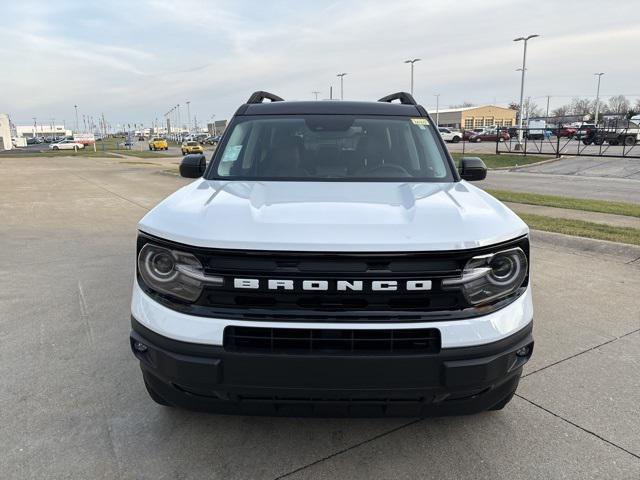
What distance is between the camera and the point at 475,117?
Result: 10706 cm

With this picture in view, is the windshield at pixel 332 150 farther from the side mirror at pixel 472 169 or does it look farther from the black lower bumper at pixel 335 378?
the black lower bumper at pixel 335 378

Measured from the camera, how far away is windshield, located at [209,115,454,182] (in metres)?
3.38

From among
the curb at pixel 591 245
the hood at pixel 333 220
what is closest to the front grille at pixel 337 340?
the hood at pixel 333 220

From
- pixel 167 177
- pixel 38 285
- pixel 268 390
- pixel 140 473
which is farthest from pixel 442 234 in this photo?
pixel 167 177

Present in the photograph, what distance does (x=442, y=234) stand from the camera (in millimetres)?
2146

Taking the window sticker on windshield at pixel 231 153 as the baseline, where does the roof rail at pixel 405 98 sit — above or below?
above

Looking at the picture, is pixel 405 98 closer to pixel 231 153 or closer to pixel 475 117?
pixel 231 153

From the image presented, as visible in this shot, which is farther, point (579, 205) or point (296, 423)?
point (579, 205)

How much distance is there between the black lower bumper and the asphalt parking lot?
18.4 inches

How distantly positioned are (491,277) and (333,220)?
2.50ft

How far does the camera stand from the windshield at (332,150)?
133 inches

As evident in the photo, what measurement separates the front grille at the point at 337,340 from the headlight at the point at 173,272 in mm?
247

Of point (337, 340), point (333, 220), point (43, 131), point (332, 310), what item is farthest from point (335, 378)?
point (43, 131)

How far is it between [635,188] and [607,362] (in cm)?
1441
